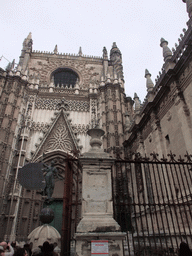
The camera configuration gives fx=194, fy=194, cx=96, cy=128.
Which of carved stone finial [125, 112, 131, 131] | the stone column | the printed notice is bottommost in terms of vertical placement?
the printed notice

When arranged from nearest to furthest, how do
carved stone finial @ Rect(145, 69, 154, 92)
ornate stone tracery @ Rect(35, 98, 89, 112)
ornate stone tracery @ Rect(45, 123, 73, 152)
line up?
carved stone finial @ Rect(145, 69, 154, 92) < ornate stone tracery @ Rect(45, 123, 73, 152) < ornate stone tracery @ Rect(35, 98, 89, 112)

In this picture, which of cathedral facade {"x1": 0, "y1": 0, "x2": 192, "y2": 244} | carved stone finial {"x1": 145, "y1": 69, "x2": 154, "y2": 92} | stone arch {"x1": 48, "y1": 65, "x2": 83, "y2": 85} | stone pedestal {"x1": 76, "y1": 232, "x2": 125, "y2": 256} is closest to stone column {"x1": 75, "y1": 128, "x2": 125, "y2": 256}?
stone pedestal {"x1": 76, "y1": 232, "x2": 125, "y2": 256}

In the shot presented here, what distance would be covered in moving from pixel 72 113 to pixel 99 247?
16067mm

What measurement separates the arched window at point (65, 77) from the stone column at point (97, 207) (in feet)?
62.5

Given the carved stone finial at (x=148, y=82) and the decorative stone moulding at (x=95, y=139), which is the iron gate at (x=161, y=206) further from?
the carved stone finial at (x=148, y=82)

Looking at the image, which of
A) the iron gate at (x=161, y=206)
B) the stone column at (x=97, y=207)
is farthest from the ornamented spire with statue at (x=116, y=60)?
the stone column at (x=97, y=207)

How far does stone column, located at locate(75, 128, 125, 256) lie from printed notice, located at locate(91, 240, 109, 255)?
64mm

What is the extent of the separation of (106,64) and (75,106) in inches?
290

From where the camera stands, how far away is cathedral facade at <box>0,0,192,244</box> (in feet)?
31.9

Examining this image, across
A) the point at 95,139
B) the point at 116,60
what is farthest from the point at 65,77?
the point at 95,139

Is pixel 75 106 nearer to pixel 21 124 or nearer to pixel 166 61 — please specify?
pixel 21 124

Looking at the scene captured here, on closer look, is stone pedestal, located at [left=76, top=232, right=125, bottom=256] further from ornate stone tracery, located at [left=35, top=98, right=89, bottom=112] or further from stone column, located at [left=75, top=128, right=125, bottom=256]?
ornate stone tracery, located at [left=35, top=98, right=89, bottom=112]

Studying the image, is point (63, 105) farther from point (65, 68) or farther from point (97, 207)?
point (97, 207)

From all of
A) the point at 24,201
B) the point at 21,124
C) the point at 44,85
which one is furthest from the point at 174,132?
the point at 44,85
